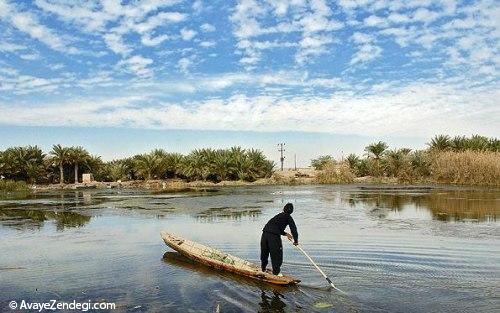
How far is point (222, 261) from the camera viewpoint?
12.9 m

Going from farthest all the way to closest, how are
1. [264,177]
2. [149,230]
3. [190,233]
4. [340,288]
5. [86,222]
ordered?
[264,177] < [86,222] < [149,230] < [190,233] < [340,288]

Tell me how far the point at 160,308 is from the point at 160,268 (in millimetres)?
4033

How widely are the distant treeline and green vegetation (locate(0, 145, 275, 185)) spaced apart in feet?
36.3

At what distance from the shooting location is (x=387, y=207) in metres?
29.7

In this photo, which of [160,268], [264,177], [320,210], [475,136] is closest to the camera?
[160,268]

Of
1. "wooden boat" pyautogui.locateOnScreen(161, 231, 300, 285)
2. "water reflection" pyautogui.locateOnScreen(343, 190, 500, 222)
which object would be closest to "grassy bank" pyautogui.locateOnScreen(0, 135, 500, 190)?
"water reflection" pyautogui.locateOnScreen(343, 190, 500, 222)

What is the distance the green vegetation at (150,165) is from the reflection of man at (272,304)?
58332mm

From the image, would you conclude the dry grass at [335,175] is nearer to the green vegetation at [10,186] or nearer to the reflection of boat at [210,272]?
→ the green vegetation at [10,186]

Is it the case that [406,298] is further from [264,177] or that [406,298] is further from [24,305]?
[264,177]

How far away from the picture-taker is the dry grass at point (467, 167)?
5104 cm

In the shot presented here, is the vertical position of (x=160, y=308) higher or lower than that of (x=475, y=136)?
lower

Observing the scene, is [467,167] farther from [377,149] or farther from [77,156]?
[77,156]

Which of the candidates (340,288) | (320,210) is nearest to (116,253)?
(340,288)

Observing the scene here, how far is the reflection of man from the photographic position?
9428mm
